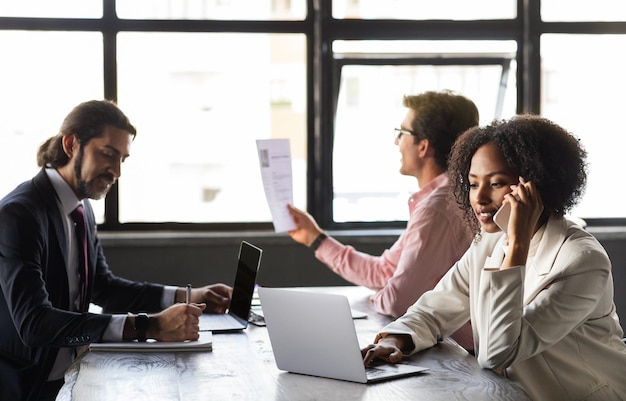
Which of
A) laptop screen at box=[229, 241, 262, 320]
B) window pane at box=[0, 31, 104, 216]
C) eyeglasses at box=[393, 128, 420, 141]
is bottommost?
laptop screen at box=[229, 241, 262, 320]

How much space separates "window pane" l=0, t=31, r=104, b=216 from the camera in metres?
4.47

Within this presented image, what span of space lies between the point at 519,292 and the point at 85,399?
95 cm

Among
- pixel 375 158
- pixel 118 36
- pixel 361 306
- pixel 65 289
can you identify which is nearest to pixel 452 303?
pixel 361 306

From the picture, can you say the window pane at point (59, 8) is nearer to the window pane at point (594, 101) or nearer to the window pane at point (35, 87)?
the window pane at point (35, 87)

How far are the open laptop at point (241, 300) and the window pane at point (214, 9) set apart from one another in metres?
2.25

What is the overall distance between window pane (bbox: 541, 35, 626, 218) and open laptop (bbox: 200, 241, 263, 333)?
2.72 meters

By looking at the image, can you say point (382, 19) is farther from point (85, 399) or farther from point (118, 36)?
point (85, 399)

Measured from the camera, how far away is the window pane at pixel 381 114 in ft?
15.5

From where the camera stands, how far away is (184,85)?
4.58 m

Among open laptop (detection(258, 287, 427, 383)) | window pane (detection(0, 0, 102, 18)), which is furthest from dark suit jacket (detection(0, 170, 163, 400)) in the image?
window pane (detection(0, 0, 102, 18))

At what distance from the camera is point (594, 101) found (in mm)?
4879

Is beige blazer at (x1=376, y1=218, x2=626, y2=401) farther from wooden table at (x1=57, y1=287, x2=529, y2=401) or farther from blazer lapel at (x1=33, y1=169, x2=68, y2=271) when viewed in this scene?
blazer lapel at (x1=33, y1=169, x2=68, y2=271)

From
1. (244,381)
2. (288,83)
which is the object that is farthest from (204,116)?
(244,381)

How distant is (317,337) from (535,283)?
0.56m
